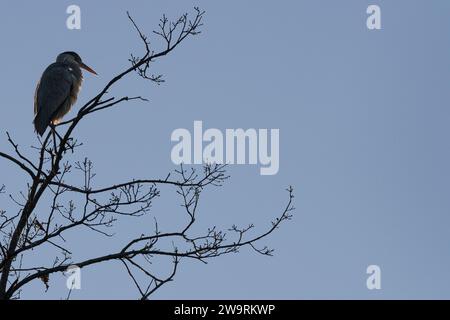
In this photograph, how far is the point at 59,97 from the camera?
1362 cm

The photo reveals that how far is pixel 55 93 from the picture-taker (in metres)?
13.7

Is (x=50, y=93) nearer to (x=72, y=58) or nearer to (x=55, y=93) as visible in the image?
(x=55, y=93)

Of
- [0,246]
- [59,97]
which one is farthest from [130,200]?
[59,97]

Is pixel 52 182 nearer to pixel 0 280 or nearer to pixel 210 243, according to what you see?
pixel 0 280

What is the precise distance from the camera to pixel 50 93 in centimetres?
1364

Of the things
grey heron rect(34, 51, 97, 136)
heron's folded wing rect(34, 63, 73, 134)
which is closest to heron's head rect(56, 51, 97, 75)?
grey heron rect(34, 51, 97, 136)

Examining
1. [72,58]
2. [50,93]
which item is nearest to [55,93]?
[50,93]

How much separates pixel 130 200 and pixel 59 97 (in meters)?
4.84

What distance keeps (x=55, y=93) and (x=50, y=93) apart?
0.28ft

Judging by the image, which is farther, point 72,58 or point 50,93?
point 72,58

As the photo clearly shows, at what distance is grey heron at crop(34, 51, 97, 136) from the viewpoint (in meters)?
13.2

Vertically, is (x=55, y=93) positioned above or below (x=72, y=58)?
below

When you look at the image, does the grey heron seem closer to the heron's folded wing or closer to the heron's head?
the heron's folded wing

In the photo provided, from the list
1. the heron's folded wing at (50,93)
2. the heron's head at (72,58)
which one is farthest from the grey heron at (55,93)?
the heron's head at (72,58)
